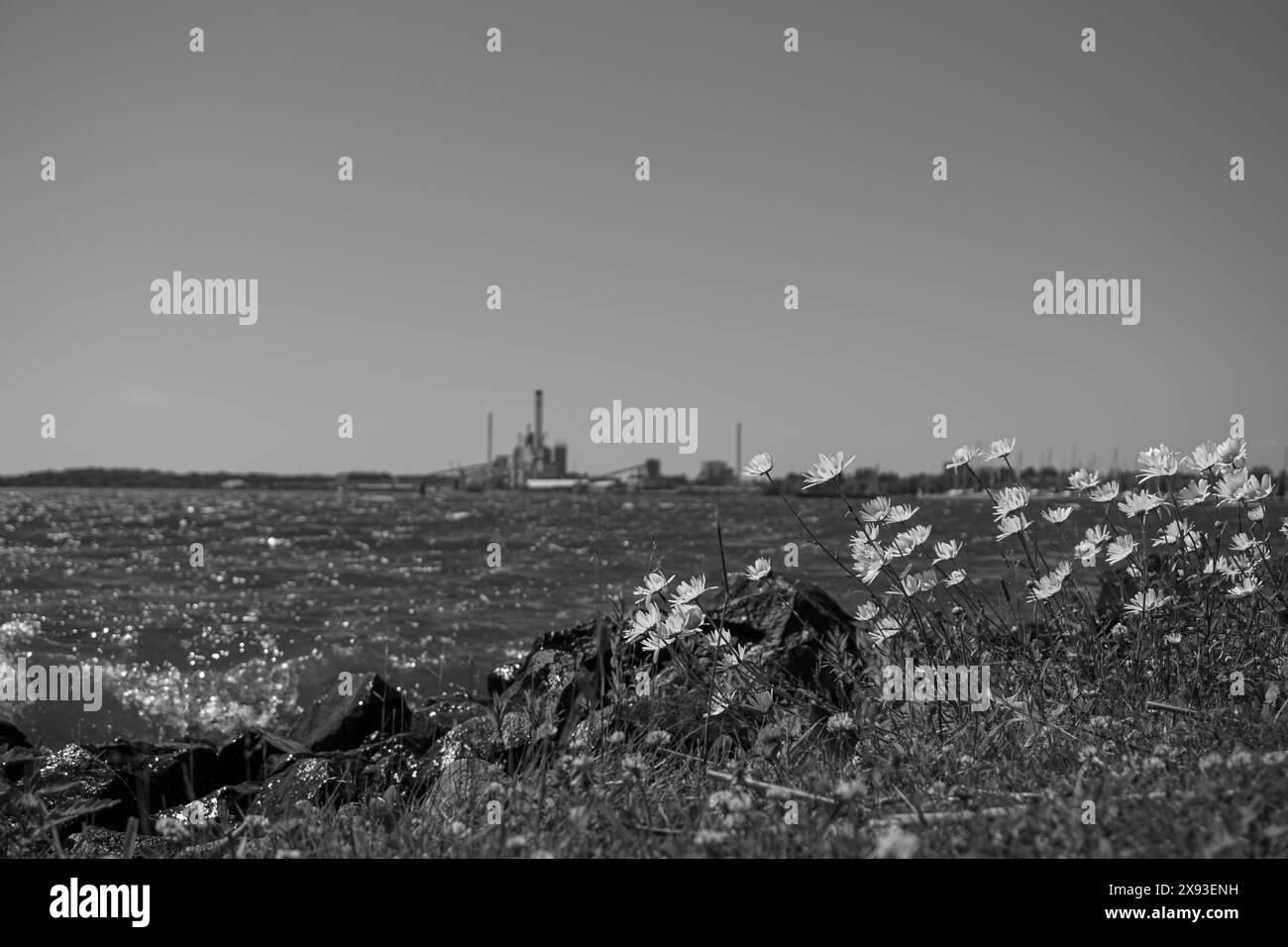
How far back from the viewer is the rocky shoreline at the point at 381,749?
10.7ft

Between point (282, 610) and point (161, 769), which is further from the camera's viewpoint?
point (282, 610)

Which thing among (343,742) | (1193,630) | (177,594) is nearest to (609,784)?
(1193,630)

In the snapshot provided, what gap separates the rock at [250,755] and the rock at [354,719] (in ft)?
0.70

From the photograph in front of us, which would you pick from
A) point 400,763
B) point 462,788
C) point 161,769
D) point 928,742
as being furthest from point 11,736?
point 928,742

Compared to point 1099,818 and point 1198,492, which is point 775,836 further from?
point 1198,492

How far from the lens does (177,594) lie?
16281 mm

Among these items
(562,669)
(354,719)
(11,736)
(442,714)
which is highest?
(562,669)

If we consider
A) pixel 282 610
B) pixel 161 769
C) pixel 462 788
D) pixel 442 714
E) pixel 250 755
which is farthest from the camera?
pixel 282 610

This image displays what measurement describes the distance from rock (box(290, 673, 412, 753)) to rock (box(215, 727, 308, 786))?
0.70 ft

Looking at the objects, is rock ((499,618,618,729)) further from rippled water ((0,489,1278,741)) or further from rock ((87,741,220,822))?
rock ((87,741,220,822))

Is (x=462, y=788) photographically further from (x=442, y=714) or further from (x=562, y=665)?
(x=442, y=714)

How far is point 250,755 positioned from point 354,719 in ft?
2.53

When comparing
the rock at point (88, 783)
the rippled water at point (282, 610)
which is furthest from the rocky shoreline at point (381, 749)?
the rippled water at point (282, 610)

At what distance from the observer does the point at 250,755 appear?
6.48 m
